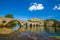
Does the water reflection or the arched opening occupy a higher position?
the arched opening

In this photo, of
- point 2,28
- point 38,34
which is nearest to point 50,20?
point 38,34

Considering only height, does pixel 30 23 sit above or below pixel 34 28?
above

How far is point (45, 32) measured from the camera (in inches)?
159

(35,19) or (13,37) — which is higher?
(35,19)

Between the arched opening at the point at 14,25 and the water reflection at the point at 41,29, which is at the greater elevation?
the arched opening at the point at 14,25

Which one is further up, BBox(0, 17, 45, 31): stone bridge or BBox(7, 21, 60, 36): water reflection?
BBox(0, 17, 45, 31): stone bridge

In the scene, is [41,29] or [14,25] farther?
[14,25]

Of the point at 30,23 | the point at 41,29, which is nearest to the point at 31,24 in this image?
the point at 30,23

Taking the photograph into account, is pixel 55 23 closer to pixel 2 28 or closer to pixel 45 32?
pixel 45 32

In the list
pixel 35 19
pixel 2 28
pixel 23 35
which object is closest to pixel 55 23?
pixel 35 19

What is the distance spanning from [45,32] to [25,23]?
17.4 inches

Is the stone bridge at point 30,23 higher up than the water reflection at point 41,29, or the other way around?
the stone bridge at point 30,23

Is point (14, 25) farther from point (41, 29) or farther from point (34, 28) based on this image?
point (41, 29)

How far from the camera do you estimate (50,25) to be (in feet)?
13.5
